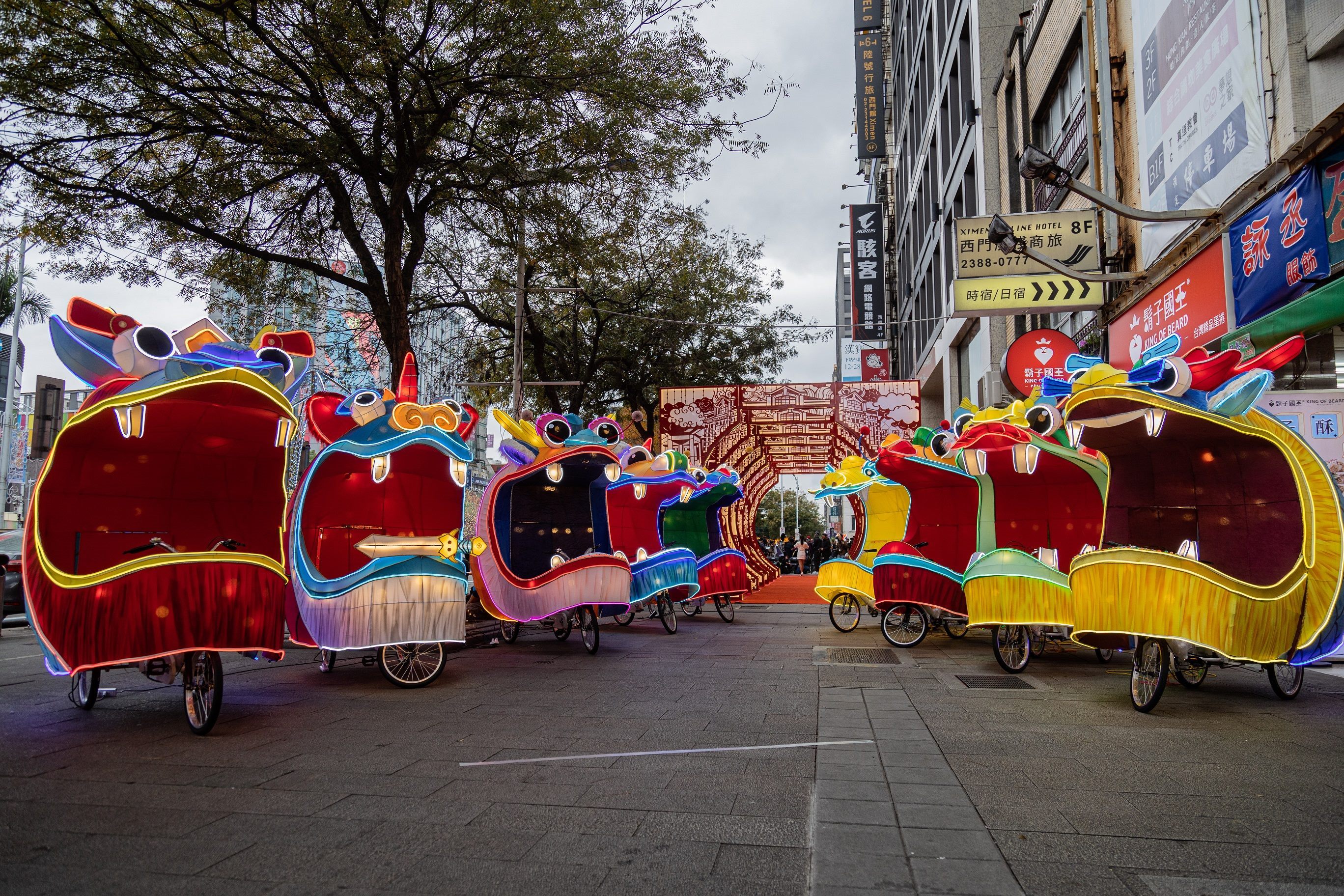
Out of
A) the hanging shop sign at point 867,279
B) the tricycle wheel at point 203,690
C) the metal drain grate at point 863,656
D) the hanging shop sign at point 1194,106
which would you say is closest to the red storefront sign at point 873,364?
the hanging shop sign at point 867,279

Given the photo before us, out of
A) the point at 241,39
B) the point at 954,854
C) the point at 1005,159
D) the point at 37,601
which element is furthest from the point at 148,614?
the point at 1005,159

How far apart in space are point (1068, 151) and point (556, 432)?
11.0 metres

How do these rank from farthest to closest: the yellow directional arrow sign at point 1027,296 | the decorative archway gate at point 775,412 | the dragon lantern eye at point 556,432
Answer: the decorative archway gate at point 775,412 → the yellow directional arrow sign at point 1027,296 → the dragon lantern eye at point 556,432

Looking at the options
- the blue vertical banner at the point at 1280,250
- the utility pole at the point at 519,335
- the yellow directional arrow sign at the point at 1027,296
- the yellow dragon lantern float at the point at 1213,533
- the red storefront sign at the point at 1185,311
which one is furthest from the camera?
the utility pole at the point at 519,335

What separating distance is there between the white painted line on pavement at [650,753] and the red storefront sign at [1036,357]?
10133mm

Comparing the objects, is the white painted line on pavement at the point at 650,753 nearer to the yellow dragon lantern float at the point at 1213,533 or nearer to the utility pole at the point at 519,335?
the yellow dragon lantern float at the point at 1213,533

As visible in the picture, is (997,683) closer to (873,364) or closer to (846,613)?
(846,613)

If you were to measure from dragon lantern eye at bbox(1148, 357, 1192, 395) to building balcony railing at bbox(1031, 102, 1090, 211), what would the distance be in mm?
8177

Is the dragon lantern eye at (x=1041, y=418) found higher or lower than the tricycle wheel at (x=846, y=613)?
higher

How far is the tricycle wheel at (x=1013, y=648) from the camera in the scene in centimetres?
979

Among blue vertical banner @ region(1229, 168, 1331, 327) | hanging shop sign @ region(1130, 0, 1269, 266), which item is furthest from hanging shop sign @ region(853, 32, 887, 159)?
blue vertical banner @ region(1229, 168, 1331, 327)

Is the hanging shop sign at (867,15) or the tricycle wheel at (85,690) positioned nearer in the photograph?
the tricycle wheel at (85,690)

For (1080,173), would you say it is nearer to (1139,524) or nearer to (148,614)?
(1139,524)

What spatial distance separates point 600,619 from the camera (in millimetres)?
17234
